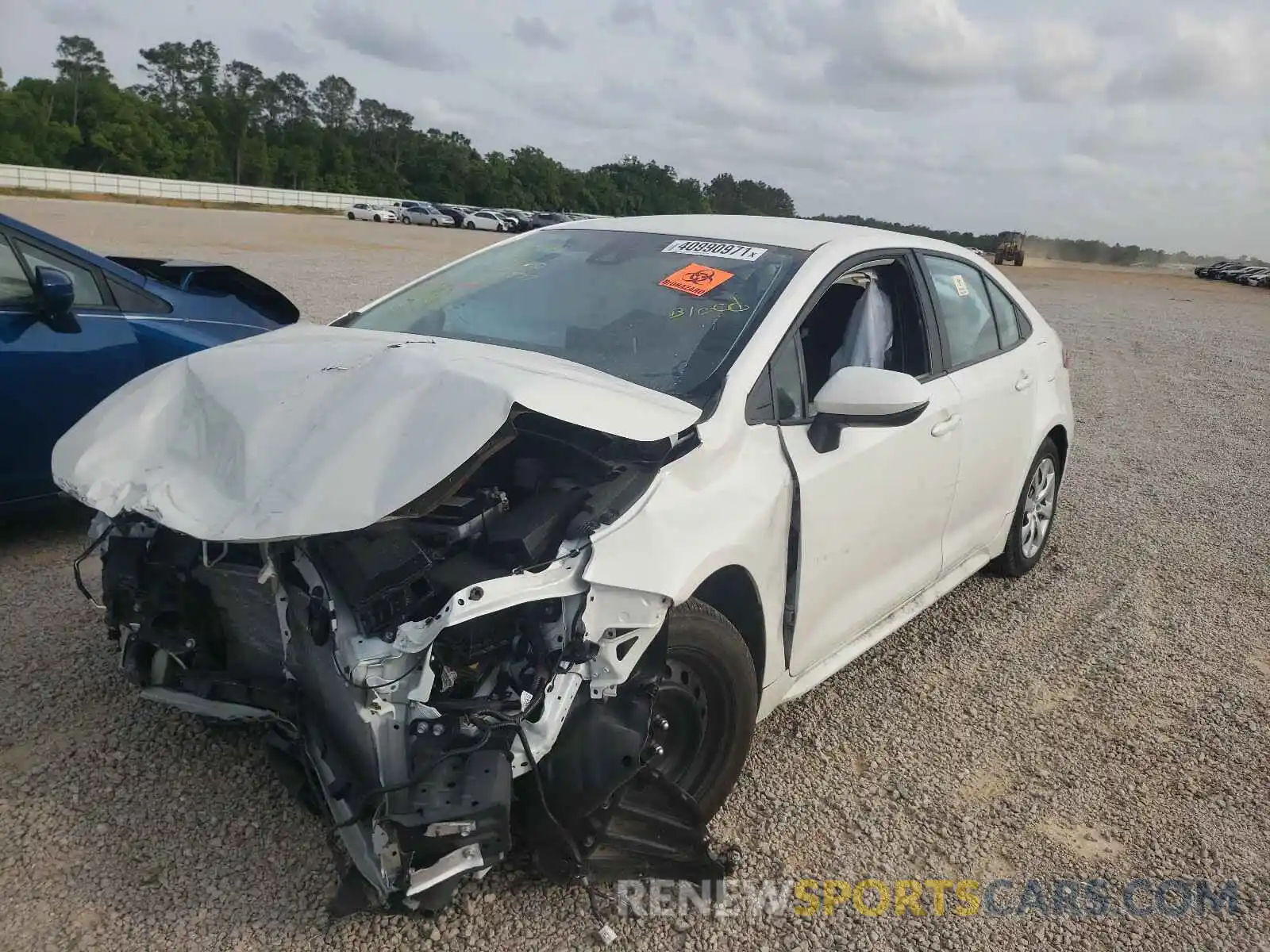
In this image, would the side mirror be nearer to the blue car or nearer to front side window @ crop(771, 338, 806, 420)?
front side window @ crop(771, 338, 806, 420)

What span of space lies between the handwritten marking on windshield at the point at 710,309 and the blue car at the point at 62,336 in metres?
2.89

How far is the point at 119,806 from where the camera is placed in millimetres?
2834

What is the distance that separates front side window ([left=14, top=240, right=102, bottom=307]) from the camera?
4.50 meters

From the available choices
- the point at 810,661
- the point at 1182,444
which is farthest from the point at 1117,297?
the point at 810,661

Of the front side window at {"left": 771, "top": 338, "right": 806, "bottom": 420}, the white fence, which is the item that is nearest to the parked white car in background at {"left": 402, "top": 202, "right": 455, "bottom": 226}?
the white fence

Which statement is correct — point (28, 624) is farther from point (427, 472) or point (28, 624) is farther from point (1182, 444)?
point (1182, 444)

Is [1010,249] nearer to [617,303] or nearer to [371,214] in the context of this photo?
[371,214]

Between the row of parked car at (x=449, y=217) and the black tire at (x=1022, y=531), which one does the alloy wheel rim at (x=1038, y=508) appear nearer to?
the black tire at (x=1022, y=531)

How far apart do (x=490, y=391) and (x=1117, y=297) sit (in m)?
30.9

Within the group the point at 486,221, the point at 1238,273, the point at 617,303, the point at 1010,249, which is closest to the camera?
the point at 617,303

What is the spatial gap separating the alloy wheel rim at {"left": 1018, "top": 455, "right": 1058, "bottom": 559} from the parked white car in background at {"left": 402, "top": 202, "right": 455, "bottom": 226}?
58027 millimetres

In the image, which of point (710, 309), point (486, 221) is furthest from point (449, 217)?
point (710, 309)

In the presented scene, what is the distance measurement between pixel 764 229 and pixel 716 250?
Result: 0.33 meters

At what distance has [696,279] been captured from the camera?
3400 mm
